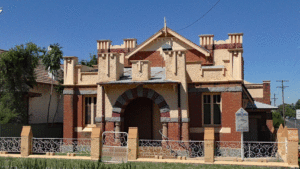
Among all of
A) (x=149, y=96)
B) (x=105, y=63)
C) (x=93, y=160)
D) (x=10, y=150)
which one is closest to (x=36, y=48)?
(x=105, y=63)

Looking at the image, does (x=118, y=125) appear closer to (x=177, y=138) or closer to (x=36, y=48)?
(x=177, y=138)

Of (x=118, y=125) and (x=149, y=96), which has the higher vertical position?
(x=149, y=96)

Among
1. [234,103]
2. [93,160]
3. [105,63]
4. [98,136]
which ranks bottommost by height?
[93,160]

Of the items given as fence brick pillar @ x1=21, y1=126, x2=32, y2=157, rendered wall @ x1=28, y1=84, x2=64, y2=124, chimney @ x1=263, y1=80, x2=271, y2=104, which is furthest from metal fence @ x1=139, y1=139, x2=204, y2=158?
chimney @ x1=263, y1=80, x2=271, y2=104

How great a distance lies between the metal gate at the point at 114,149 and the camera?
14.7 m

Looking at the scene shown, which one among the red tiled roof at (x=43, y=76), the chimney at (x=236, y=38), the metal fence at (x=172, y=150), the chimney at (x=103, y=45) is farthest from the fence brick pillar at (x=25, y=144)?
the chimney at (x=236, y=38)

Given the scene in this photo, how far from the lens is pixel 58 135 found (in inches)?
930

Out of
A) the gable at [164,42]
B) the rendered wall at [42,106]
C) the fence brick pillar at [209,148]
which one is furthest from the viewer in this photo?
the rendered wall at [42,106]

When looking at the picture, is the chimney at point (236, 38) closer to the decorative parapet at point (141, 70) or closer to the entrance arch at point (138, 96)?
the decorative parapet at point (141, 70)

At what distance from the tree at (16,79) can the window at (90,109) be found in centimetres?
404

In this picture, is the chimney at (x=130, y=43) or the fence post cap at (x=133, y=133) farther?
the chimney at (x=130, y=43)

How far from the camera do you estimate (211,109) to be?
1828 centimetres

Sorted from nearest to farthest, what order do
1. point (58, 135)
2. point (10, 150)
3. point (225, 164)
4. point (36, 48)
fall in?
point (225, 164)
point (10, 150)
point (36, 48)
point (58, 135)

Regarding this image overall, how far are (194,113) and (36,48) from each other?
10453mm
